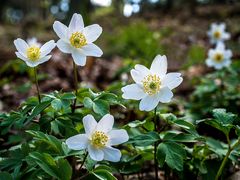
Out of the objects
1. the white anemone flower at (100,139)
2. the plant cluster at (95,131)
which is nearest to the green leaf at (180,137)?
the plant cluster at (95,131)

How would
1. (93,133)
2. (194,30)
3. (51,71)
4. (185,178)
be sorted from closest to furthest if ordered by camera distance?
1. (93,133)
2. (185,178)
3. (51,71)
4. (194,30)

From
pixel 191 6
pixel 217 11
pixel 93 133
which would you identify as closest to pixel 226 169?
pixel 93 133

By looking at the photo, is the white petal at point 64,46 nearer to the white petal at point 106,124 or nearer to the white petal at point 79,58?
the white petal at point 79,58

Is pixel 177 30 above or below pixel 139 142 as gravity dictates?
below

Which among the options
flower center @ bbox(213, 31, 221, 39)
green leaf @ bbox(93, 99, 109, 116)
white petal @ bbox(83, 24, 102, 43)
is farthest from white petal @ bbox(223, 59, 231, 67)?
green leaf @ bbox(93, 99, 109, 116)

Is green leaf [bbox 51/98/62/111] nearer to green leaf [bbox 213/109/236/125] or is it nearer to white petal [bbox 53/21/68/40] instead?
white petal [bbox 53/21/68/40]

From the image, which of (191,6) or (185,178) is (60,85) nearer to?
(185,178)
